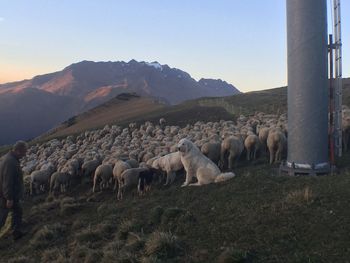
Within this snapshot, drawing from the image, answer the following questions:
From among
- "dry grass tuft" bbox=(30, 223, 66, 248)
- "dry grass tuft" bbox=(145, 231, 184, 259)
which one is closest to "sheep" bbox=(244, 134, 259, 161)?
"dry grass tuft" bbox=(30, 223, 66, 248)

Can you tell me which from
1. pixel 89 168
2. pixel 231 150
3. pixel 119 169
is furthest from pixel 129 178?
pixel 89 168

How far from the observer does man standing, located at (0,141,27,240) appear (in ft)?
35.9

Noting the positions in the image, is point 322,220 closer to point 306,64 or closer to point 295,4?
Answer: point 306,64

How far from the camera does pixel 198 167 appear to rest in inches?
521

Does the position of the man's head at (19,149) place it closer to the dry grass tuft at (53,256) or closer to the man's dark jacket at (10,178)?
the man's dark jacket at (10,178)

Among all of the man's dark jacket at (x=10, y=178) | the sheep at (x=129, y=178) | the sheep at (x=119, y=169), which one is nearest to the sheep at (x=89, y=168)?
the sheep at (x=119, y=169)

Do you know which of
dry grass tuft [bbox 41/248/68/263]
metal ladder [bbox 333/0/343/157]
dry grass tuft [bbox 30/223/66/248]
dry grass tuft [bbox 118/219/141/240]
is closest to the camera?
dry grass tuft [bbox 41/248/68/263]

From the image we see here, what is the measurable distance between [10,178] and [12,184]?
16 cm

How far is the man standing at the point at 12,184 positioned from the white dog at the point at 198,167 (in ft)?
15.7

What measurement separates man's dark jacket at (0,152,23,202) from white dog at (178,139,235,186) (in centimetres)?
484

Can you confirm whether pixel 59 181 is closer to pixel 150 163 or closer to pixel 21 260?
pixel 150 163

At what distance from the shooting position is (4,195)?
11.0 m

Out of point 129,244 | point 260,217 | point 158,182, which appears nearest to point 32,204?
point 158,182

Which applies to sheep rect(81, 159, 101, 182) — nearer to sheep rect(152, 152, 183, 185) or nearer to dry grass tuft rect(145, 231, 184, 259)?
sheep rect(152, 152, 183, 185)
